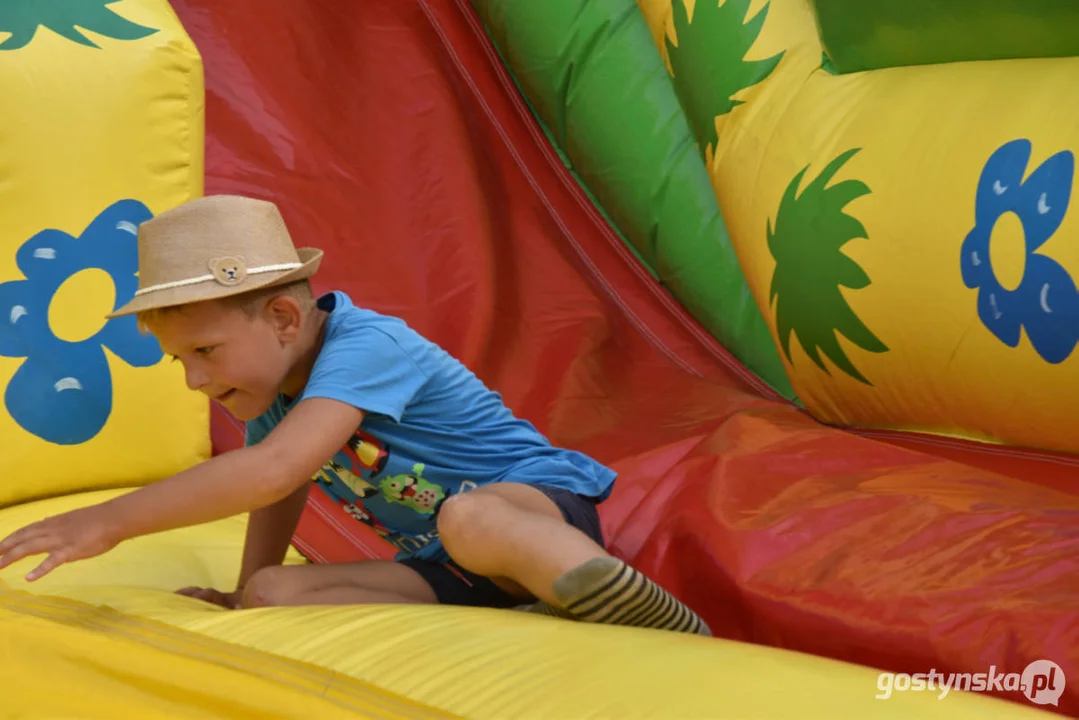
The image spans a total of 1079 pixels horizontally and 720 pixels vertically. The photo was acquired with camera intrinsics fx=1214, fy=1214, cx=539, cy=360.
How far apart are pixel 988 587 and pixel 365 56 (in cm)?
154

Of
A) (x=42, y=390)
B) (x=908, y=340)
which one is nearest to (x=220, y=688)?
(x=42, y=390)

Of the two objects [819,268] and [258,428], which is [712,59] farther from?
[258,428]

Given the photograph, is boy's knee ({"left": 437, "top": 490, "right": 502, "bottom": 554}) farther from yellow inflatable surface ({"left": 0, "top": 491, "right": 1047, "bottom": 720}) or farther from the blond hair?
the blond hair

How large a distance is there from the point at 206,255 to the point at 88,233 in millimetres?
517

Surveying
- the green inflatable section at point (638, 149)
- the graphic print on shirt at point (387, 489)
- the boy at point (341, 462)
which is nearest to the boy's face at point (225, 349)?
the boy at point (341, 462)

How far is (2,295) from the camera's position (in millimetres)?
1475

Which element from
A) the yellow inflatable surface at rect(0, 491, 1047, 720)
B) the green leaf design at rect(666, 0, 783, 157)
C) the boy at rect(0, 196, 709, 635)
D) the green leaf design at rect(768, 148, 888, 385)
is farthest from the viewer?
the green leaf design at rect(666, 0, 783, 157)

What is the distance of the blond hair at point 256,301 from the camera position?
3.63ft

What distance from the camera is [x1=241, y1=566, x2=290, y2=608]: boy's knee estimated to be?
1.10 metres

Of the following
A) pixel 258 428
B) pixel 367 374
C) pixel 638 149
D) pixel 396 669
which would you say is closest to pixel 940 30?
pixel 638 149

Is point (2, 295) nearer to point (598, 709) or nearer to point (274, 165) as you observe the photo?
point (274, 165)

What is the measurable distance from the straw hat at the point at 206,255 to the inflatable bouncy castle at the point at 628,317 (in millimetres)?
272

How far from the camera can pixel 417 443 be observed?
120 cm

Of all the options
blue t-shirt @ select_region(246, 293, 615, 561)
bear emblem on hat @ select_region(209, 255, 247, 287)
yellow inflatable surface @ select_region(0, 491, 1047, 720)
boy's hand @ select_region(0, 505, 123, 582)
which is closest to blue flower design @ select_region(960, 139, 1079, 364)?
blue t-shirt @ select_region(246, 293, 615, 561)
